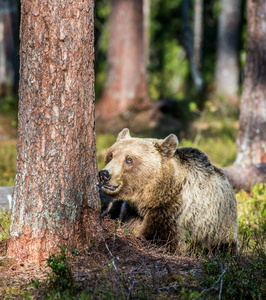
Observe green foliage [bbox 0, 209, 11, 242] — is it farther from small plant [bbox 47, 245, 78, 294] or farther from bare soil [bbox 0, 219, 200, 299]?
small plant [bbox 47, 245, 78, 294]

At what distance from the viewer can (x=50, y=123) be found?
3.83 m

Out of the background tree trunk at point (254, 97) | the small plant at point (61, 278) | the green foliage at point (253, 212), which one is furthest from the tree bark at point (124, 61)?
the small plant at point (61, 278)

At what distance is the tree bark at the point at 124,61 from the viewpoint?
13.8 metres

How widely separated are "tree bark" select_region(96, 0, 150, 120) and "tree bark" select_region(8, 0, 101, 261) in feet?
32.1

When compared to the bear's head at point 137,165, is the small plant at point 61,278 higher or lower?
lower

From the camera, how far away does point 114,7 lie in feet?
45.6

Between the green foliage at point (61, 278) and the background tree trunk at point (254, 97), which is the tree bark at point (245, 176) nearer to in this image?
the background tree trunk at point (254, 97)

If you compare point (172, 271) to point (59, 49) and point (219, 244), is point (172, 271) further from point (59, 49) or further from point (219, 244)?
point (59, 49)

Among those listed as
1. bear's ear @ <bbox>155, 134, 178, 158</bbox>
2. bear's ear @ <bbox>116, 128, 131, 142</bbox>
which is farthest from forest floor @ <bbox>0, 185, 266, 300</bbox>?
bear's ear @ <bbox>116, 128, 131, 142</bbox>

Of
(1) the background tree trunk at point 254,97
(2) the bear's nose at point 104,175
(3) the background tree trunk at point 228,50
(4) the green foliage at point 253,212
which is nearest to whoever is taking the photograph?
(2) the bear's nose at point 104,175

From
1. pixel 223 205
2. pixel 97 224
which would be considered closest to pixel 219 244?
pixel 223 205

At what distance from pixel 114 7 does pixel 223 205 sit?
1036 cm

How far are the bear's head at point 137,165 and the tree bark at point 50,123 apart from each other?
2.08ft

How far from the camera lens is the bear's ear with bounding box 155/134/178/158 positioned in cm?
→ 468
